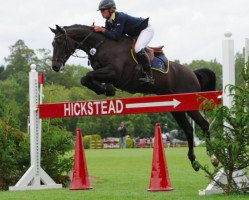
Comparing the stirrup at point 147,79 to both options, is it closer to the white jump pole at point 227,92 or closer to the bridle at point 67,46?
the bridle at point 67,46

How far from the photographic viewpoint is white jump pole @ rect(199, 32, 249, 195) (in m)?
7.16

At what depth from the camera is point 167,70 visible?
390 inches

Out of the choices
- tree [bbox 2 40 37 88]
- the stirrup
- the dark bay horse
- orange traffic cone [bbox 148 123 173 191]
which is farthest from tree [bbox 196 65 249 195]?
tree [bbox 2 40 37 88]

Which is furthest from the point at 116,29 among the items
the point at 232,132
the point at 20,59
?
the point at 20,59

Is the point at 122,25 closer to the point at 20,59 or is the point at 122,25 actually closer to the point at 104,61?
the point at 104,61

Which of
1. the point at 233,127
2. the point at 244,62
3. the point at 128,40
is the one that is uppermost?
the point at 128,40

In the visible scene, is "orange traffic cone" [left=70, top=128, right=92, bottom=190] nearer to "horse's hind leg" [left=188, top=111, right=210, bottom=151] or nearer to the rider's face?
the rider's face

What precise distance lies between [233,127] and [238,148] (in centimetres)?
22

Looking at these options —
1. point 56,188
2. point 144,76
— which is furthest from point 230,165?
point 56,188

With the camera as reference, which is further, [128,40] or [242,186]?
[128,40]

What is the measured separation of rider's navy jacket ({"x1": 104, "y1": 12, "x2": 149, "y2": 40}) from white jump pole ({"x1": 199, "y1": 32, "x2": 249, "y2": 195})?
7.32ft

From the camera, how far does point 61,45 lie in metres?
9.53

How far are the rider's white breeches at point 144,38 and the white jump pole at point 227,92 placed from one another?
7.01ft

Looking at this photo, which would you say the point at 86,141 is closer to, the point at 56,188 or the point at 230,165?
the point at 56,188
